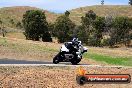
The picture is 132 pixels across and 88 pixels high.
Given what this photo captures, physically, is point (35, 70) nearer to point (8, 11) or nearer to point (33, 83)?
point (33, 83)

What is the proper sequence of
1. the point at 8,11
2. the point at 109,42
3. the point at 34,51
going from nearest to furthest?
the point at 34,51, the point at 109,42, the point at 8,11

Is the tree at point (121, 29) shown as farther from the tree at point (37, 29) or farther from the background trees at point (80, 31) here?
the tree at point (37, 29)

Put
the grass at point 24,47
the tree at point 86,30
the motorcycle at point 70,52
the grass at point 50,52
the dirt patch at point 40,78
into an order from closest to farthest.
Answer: the dirt patch at point 40,78
the motorcycle at point 70,52
the grass at point 50,52
the grass at point 24,47
the tree at point 86,30

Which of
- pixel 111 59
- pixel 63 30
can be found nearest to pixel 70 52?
pixel 111 59

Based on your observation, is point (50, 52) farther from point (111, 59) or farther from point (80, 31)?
point (80, 31)

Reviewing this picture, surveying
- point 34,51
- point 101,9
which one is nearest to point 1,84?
point 34,51

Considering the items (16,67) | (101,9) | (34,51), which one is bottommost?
(101,9)

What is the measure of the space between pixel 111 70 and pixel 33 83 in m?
6.13

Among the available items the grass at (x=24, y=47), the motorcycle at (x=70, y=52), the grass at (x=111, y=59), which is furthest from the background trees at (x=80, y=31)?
the motorcycle at (x=70, y=52)

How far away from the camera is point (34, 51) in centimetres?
3812

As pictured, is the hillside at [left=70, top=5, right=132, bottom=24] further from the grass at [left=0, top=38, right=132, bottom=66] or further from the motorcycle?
the motorcycle

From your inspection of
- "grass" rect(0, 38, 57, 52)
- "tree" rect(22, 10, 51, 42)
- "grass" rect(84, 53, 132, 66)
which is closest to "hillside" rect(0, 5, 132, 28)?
"tree" rect(22, 10, 51, 42)

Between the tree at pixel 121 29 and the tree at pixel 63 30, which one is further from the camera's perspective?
the tree at pixel 121 29

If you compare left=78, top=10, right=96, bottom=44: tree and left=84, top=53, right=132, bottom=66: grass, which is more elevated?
left=84, top=53, right=132, bottom=66: grass
